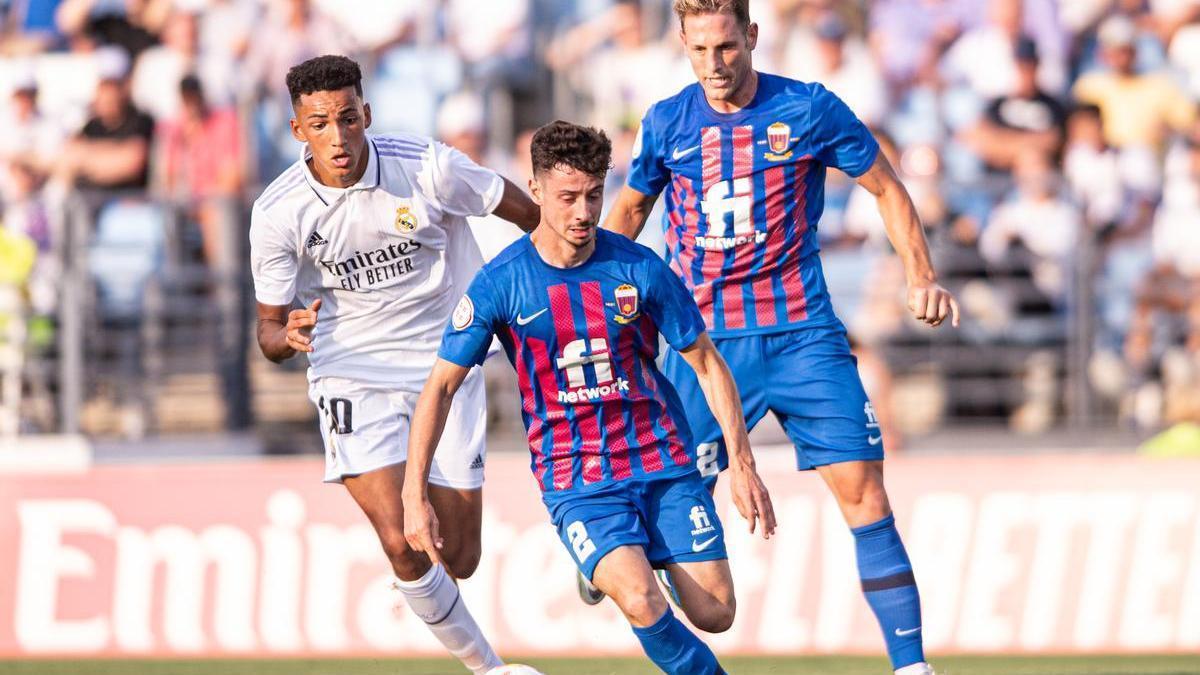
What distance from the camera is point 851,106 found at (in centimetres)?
1228

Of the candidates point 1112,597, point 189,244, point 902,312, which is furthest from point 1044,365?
point 189,244

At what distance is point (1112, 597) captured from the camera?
398 inches

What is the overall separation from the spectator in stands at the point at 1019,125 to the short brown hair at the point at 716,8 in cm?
553

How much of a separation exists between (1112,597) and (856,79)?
4.06m

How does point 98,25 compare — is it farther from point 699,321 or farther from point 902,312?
point 699,321

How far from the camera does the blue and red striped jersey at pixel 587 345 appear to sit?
6.40m

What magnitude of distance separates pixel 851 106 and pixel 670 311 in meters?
6.20

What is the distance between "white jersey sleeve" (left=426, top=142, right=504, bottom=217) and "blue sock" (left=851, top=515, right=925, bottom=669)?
6.55 feet

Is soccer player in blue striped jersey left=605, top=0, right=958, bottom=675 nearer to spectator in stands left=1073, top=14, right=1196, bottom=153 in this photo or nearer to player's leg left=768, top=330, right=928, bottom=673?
player's leg left=768, top=330, right=928, bottom=673

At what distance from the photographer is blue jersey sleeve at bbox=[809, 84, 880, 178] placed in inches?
283

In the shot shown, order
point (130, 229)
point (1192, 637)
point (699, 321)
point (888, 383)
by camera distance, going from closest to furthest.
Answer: point (699, 321)
point (1192, 637)
point (888, 383)
point (130, 229)

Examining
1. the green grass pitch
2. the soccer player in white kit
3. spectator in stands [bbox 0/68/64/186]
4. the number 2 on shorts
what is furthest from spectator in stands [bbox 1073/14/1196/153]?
spectator in stands [bbox 0/68/64/186]

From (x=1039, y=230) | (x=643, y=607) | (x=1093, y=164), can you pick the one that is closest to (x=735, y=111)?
(x=643, y=607)

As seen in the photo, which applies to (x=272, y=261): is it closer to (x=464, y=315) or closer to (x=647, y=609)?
(x=464, y=315)
